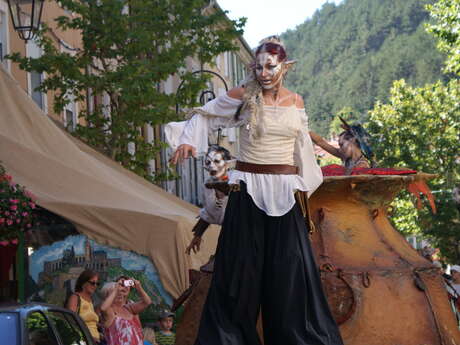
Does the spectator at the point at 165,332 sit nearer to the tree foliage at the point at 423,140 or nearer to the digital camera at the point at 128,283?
the digital camera at the point at 128,283

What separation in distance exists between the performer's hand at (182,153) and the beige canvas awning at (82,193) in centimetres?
613

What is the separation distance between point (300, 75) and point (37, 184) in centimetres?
16020

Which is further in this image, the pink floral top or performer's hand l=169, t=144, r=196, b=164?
the pink floral top

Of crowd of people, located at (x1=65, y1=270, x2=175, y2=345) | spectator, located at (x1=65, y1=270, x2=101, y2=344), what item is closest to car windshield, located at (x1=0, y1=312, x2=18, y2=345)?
crowd of people, located at (x1=65, y1=270, x2=175, y2=345)

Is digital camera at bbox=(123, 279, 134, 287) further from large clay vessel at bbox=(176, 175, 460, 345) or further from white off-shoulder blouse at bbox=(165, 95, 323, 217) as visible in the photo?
white off-shoulder blouse at bbox=(165, 95, 323, 217)

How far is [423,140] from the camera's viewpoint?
38969 millimetres

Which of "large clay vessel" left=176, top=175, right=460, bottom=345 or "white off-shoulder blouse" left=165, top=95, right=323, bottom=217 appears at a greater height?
"white off-shoulder blouse" left=165, top=95, right=323, bottom=217

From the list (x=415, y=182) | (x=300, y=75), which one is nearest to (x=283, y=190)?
(x=415, y=182)

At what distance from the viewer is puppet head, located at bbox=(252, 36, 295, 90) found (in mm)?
5430

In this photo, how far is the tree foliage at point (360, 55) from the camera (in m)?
134

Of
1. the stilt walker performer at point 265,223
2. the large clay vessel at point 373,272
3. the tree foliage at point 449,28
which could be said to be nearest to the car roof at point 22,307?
the stilt walker performer at point 265,223

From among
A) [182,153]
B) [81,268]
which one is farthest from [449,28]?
[182,153]

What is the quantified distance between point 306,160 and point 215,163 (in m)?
3.20

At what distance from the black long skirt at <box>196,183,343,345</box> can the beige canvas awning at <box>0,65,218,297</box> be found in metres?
6.43
